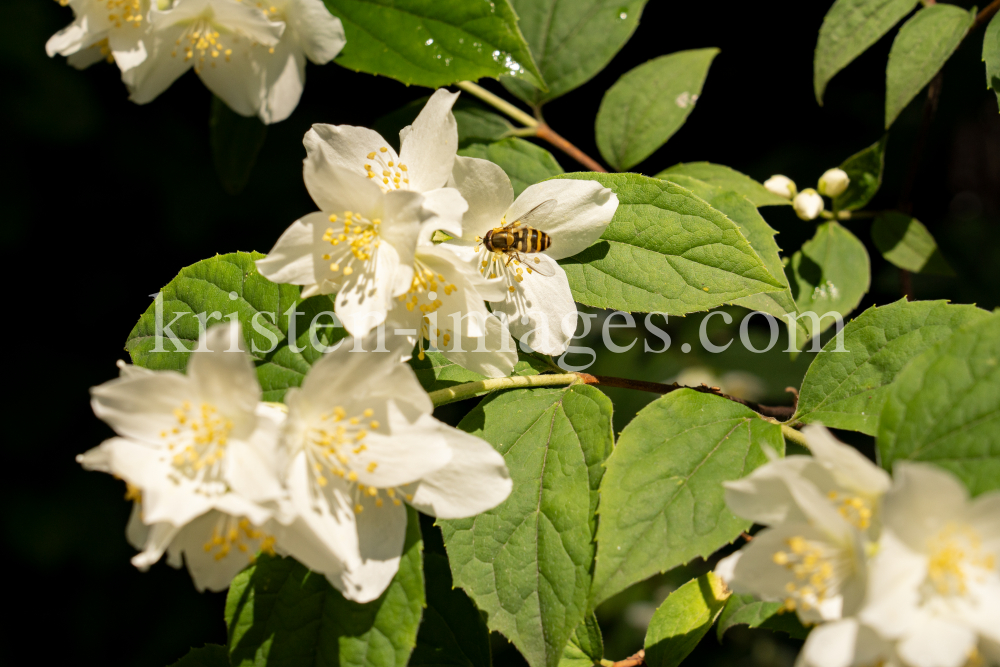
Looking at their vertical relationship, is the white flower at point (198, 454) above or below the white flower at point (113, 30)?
below

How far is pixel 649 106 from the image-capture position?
2.05 m

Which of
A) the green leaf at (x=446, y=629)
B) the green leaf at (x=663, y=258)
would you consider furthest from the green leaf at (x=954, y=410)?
the green leaf at (x=446, y=629)

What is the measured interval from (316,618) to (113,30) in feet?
4.74

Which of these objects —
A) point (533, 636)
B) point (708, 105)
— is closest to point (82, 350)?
point (533, 636)

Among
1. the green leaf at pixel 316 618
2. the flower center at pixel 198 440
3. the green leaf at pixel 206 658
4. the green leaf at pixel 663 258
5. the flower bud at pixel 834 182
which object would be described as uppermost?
the green leaf at pixel 663 258

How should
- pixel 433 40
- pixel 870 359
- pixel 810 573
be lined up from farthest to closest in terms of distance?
pixel 433 40 → pixel 870 359 → pixel 810 573

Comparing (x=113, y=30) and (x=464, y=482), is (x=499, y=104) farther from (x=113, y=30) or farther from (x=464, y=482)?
(x=464, y=482)

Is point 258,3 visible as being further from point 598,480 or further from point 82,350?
point 82,350

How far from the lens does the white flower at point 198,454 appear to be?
0.97 m

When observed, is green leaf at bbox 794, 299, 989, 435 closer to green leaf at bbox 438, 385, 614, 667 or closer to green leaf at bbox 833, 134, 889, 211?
green leaf at bbox 438, 385, 614, 667

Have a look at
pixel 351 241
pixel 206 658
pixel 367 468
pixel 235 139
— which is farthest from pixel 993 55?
pixel 206 658

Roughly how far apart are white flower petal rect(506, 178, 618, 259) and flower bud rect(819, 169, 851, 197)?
0.92m

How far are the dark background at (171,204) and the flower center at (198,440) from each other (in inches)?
78.1

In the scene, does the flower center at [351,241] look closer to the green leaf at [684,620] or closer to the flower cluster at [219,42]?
the flower cluster at [219,42]
